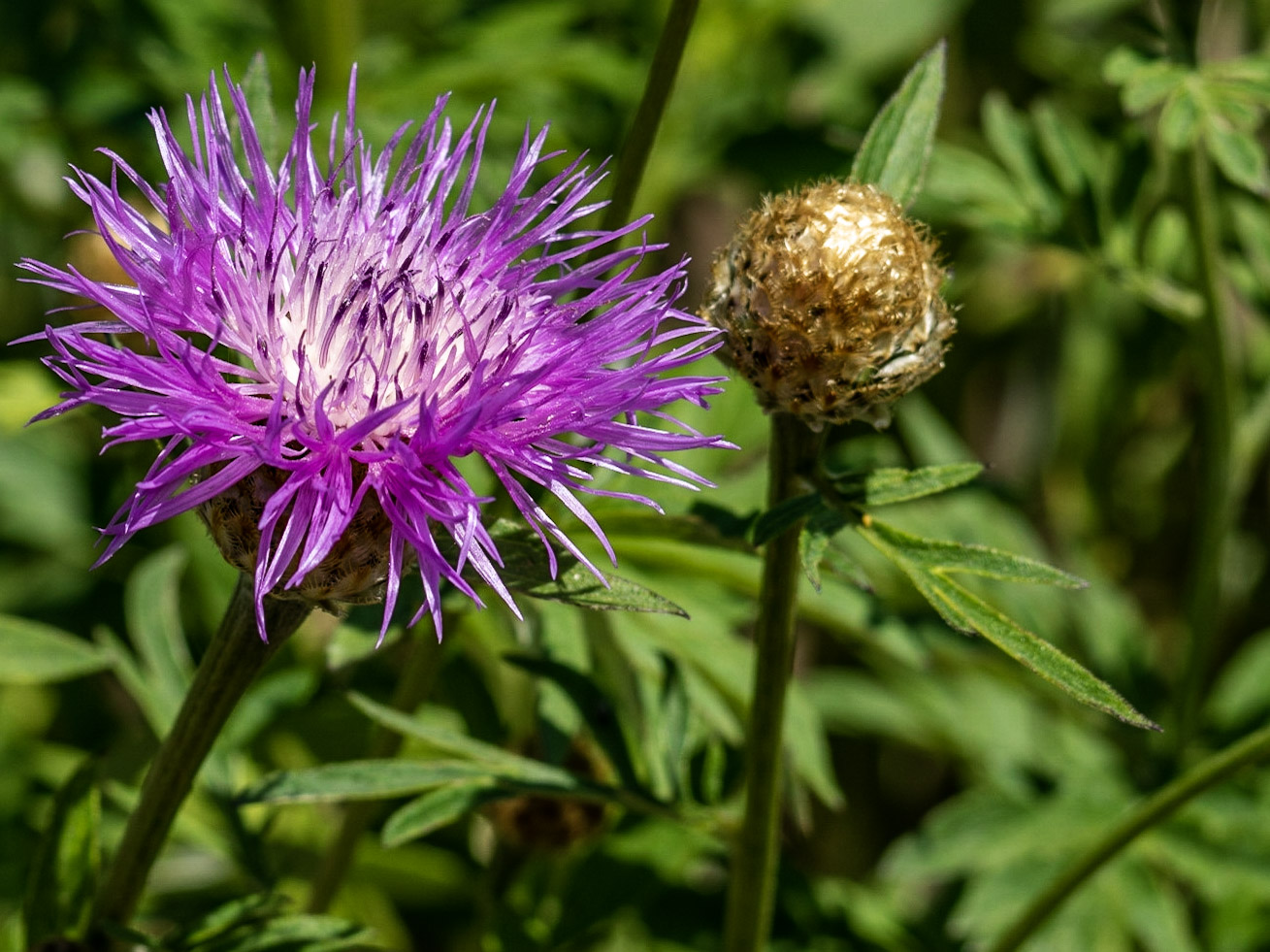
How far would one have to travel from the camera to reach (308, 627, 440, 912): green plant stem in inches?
75.5

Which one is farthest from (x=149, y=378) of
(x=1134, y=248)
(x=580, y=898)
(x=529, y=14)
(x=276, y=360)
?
(x=529, y=14)

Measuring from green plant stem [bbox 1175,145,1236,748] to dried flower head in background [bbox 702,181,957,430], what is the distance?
1.01 meters

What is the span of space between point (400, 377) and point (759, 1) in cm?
246

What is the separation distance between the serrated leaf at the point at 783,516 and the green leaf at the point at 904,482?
7 centimetres

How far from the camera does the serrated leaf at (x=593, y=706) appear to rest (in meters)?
1.84

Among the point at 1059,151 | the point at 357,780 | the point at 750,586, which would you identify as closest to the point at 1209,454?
the point at 1059,151

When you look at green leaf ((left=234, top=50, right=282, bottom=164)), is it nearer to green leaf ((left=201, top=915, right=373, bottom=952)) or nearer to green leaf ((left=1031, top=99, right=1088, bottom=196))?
green leaf ((left=201, top=915, right=373, bottom=952))

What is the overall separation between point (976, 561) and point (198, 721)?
0.82m

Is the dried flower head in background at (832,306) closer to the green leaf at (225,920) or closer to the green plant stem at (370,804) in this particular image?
the green plant stem at (370,804)

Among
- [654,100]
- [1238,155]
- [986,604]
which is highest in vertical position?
[654,100]

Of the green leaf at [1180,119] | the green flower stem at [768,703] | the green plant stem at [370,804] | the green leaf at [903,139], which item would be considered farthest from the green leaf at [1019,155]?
the green plant stem at [370,804]

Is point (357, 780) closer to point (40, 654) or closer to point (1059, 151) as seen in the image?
point (40, 654)

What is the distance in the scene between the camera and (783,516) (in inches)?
56.1

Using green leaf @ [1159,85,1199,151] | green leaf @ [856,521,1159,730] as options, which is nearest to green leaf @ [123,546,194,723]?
green leaf @ [856,521,1159,730]
